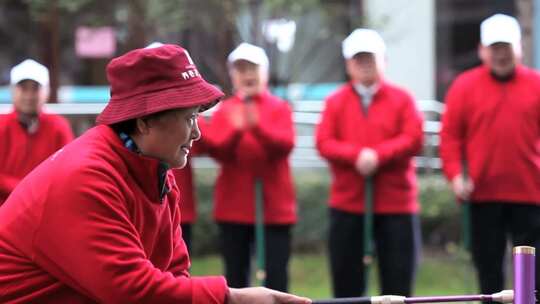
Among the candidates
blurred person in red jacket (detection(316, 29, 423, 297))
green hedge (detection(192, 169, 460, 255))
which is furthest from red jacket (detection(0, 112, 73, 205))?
green hedge (detection(192, 169, 460, 255))

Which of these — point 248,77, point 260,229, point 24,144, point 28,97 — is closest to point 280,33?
point 248,77

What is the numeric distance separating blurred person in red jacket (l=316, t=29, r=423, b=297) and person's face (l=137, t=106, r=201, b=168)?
3.81 meters

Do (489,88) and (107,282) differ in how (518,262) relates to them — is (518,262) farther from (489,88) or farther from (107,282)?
(489,88)

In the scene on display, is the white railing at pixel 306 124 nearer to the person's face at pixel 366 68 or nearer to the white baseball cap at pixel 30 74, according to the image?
the white baseball cap at pixel 30 74

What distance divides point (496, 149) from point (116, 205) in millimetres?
4204

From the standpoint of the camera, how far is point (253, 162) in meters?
7.96

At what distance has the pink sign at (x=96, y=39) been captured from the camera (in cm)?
1223

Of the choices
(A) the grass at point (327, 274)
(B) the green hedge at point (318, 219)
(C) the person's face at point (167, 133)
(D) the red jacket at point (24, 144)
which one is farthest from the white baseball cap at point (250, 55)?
(C) the person's face at point (167, 133)

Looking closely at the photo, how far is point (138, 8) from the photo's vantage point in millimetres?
11719

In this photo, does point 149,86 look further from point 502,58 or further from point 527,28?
point 527,28

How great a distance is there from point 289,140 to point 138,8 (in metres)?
4.35

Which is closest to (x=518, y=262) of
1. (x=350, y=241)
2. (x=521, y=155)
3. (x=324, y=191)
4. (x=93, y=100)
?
(x=521, y=155)

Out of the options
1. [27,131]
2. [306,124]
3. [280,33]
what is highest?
[280,33]

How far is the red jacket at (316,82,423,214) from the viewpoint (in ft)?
25.1
